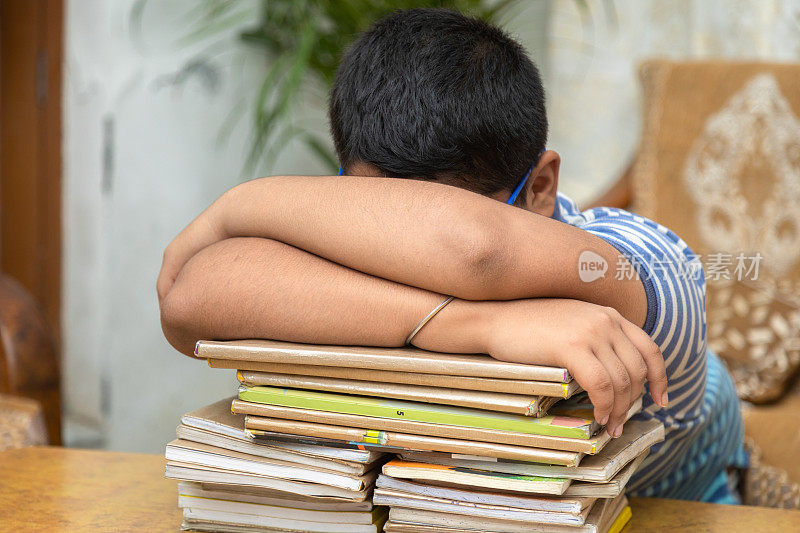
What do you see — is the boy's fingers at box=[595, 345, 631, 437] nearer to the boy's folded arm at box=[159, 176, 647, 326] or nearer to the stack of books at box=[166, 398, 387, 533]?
the boy's folded arm at box=[159, 176, 647, 326]

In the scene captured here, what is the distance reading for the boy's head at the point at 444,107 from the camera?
71cm

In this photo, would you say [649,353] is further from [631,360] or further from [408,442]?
[408,442]

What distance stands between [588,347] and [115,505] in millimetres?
487

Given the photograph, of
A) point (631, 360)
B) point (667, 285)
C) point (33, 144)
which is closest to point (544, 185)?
point (667, 285)

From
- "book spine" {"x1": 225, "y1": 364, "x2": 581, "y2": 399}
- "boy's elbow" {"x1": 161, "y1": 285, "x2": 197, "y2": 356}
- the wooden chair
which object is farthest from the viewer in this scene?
the wooden chair

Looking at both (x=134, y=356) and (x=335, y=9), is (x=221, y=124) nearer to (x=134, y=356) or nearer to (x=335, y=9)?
(x=335, y=9)

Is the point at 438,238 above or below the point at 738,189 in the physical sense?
above

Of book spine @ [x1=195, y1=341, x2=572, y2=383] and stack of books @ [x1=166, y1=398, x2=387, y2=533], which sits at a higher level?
book spine @ [x1=195, y1=341, x2=572, y2=383]

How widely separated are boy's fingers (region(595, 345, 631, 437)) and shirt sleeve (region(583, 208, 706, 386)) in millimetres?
111

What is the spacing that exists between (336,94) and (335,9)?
134cm

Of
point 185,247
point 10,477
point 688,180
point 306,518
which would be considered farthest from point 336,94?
point 688,180

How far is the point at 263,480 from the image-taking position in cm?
64

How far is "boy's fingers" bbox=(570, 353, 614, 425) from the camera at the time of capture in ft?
1.83

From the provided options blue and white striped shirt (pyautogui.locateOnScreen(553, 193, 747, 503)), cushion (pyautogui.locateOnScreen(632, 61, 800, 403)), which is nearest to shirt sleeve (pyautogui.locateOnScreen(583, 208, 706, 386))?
blue and white striped shirt (pyautogui.locateOnScreen(553, 193, 747, 503))
